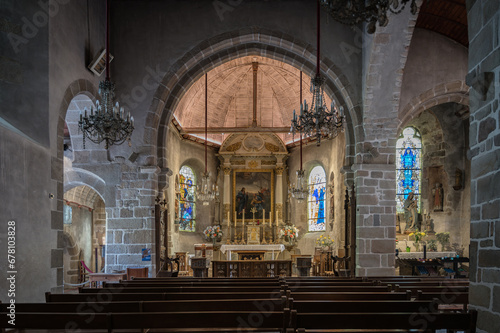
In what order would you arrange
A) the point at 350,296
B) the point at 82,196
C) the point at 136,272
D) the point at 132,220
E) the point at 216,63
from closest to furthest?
the point at 350,296 → the point at 136,272 → the point at 132,220 → the point at 216,63 → the point at 82,196

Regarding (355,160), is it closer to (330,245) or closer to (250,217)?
(330,245)

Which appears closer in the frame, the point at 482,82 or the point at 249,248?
the point at 482,82

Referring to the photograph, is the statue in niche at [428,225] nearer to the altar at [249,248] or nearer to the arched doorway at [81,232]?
the altar at [249,248]

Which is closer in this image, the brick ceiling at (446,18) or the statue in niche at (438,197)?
the brick ceiling at (446,18)

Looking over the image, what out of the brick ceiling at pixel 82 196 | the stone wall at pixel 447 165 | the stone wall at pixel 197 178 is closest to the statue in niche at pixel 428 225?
the stone wall at pixel 447 165

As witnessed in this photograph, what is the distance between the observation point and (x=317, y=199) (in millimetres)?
18562

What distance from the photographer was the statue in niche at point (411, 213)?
1469 centimetres

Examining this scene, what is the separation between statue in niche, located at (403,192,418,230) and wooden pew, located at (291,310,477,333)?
1191 cm

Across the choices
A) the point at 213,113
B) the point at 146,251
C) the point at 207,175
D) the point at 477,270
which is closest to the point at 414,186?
the point at 207,175

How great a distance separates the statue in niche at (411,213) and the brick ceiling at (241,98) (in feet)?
16.6

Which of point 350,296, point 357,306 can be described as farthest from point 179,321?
point 350,296

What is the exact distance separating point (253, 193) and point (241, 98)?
4262 mm

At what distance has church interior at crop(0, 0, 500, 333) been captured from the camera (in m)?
6.29

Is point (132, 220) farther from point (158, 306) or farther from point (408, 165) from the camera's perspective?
point (408, 165)
